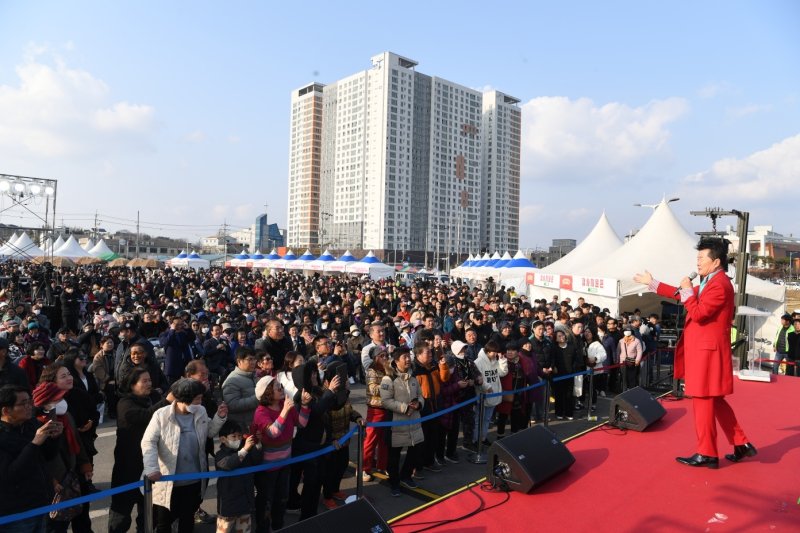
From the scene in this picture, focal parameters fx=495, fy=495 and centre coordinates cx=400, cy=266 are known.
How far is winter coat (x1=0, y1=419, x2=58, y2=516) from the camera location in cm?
294

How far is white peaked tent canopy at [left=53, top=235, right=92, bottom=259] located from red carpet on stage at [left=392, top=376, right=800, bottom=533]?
36748mm

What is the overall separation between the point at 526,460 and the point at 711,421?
165cm

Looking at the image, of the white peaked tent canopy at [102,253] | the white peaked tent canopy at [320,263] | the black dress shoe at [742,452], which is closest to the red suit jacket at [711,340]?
the black dress shoe at [742,452]

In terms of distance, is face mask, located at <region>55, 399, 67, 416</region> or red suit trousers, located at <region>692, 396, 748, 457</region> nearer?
face mask, located at <region>55, 399, 67, 416</region>

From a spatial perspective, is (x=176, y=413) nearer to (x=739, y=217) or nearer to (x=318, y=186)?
(x=739, y=217)

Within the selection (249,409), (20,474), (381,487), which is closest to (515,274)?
(381,487)

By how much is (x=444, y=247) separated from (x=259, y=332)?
373 ft

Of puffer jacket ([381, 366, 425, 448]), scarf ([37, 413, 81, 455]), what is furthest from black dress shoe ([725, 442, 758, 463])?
scarf ([37, 413, 81, 455])

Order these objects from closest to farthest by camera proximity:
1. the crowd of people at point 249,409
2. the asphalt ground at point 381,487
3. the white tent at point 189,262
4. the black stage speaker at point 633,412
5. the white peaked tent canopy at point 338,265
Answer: the crowd of people at point 249,409 < the asphalt ground at point 381,487 < the black stage speaker at point 633,412 < the white peaked tent canopy at point 338,265 < the white tent at point 189,262

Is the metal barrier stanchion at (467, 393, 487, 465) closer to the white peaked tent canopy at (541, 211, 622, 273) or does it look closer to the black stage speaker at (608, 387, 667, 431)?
the black stage speaker at (608, 387, 667, 431)


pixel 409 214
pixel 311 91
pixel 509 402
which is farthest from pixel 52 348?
pixel 311 91

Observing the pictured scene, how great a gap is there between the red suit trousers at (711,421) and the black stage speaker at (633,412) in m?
1.23

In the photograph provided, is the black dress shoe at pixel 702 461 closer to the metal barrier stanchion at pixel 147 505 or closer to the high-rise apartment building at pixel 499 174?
the metal barrier stanchion at pixel 147 505

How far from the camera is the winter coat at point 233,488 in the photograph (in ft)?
12.0
